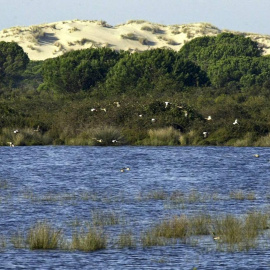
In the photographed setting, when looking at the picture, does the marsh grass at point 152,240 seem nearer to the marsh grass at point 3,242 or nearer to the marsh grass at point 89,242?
the marsh grass at point 89,242

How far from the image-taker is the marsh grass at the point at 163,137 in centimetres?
5234

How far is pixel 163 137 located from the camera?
52.5 metres

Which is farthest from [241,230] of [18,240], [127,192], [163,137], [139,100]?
[139,100]

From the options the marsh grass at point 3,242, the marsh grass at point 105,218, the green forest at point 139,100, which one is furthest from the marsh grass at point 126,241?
the green forest at point 139,100

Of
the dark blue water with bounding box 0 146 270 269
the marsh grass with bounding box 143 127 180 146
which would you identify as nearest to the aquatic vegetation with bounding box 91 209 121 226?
the dark blue water with bounding box 0 146 270 269

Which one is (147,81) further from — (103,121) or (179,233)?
(179,233)

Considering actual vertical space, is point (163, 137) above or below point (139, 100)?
below

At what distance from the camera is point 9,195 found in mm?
28578

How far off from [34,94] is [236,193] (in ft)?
180

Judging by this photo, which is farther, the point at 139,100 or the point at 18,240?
the point at 139,100

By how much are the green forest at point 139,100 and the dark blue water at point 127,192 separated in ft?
8.67

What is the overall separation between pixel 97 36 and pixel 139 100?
287 feet

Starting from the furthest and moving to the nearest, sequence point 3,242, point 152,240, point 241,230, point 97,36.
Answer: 1. point 97,36
2. point 241,230
3. point 152,240
4. point 3,242

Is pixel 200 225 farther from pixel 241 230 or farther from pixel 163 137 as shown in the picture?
pixel 163 137
